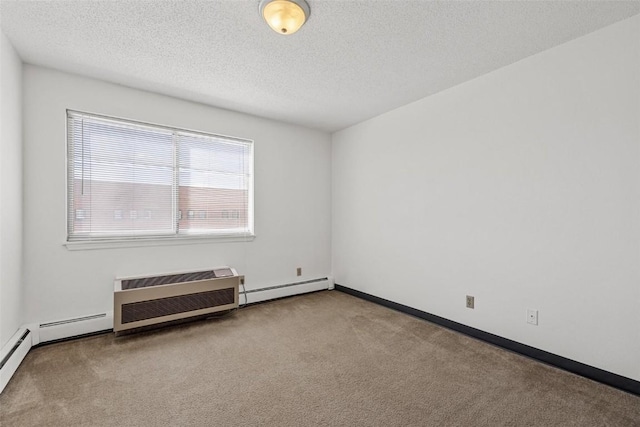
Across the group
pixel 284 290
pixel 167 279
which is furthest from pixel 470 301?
pixel 167 279

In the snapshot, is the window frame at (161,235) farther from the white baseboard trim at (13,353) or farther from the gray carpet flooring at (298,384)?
the gray carpet flooring at (298,384)

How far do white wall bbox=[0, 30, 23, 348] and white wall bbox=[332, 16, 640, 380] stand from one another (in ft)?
11.7

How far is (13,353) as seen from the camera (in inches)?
84.7

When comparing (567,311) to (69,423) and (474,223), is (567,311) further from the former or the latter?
(69,423)

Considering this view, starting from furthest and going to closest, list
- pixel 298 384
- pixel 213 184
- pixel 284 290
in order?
pixel 284 290 → pixel 213 184 → pixel 298 384

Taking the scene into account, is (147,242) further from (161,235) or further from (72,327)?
(72,327)

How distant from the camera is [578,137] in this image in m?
2.17

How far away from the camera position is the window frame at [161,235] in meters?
2.78

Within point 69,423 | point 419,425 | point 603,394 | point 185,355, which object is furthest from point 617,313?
point 69,423

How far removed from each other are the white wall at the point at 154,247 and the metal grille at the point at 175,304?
377 millimetres

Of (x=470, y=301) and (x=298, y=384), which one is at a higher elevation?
(x=470, y=301)

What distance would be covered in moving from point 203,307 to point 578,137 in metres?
3.69

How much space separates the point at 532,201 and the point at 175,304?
3.46 metres

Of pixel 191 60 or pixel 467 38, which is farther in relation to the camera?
pixel 191 60
